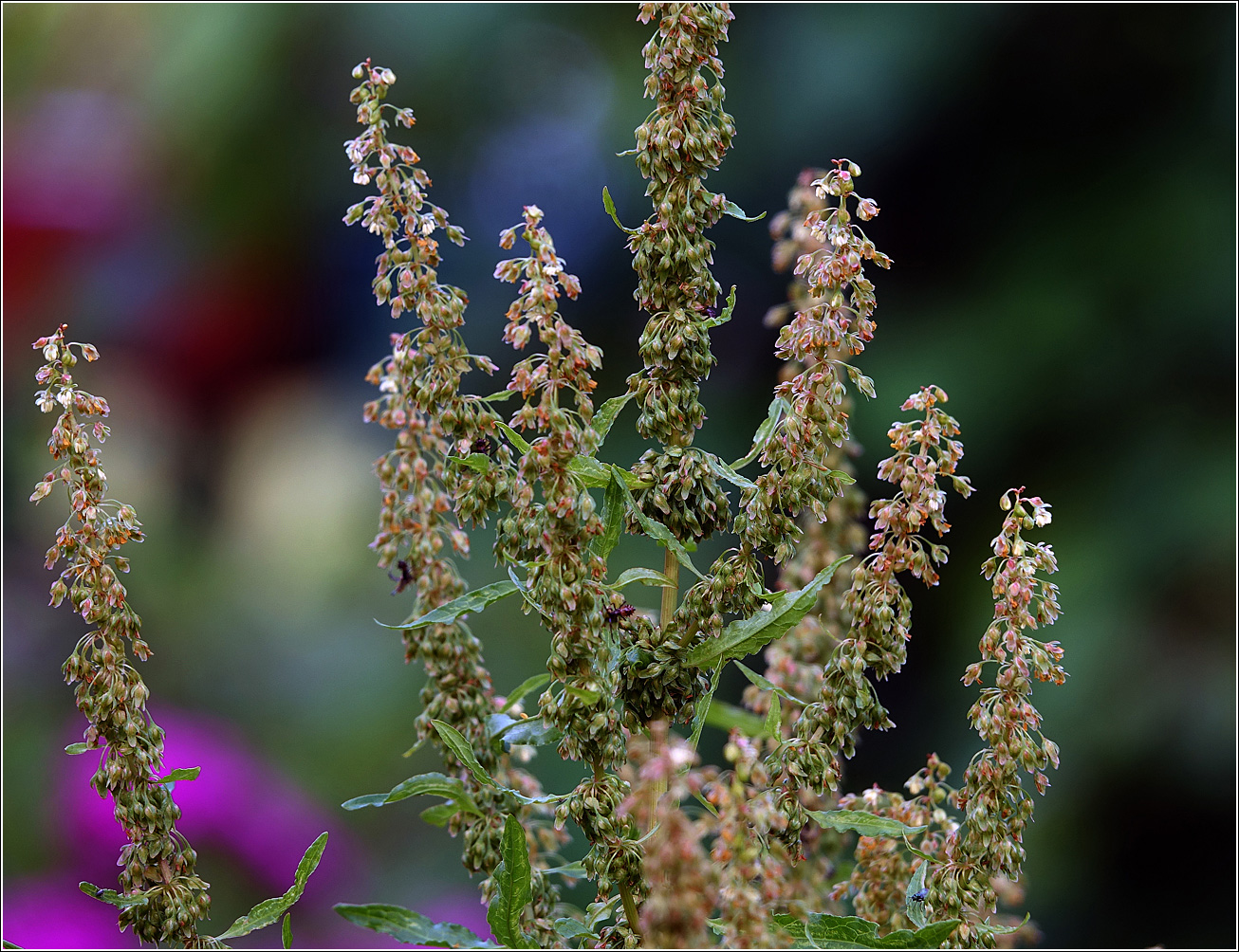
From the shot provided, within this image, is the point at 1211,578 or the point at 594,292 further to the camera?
the point at 594,292

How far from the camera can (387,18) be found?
1822 millimetres

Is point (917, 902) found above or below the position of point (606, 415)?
below

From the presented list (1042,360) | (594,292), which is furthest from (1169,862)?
(594,292)

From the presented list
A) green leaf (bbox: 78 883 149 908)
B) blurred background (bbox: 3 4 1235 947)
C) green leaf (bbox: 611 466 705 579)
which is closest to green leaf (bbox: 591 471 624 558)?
green leaf (bbox: 611 466 705 579)

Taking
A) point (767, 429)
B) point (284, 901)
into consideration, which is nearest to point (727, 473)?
point (767, 429)

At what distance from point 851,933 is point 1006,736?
0.33 ft

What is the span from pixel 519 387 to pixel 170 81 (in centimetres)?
186

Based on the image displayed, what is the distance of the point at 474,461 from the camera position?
17.5 inches

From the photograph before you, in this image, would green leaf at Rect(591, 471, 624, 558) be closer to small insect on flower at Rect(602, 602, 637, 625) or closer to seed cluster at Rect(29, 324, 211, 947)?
small insect on flower at Rect(602, 602, 637, 625)

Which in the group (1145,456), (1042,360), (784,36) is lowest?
(1145,456)

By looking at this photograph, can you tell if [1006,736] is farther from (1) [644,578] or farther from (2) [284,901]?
(2) [284,901]

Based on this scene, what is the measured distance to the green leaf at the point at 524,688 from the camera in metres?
0.51

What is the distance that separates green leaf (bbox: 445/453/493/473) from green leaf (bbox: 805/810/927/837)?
0.20 meters

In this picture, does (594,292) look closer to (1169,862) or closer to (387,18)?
(387,18)
